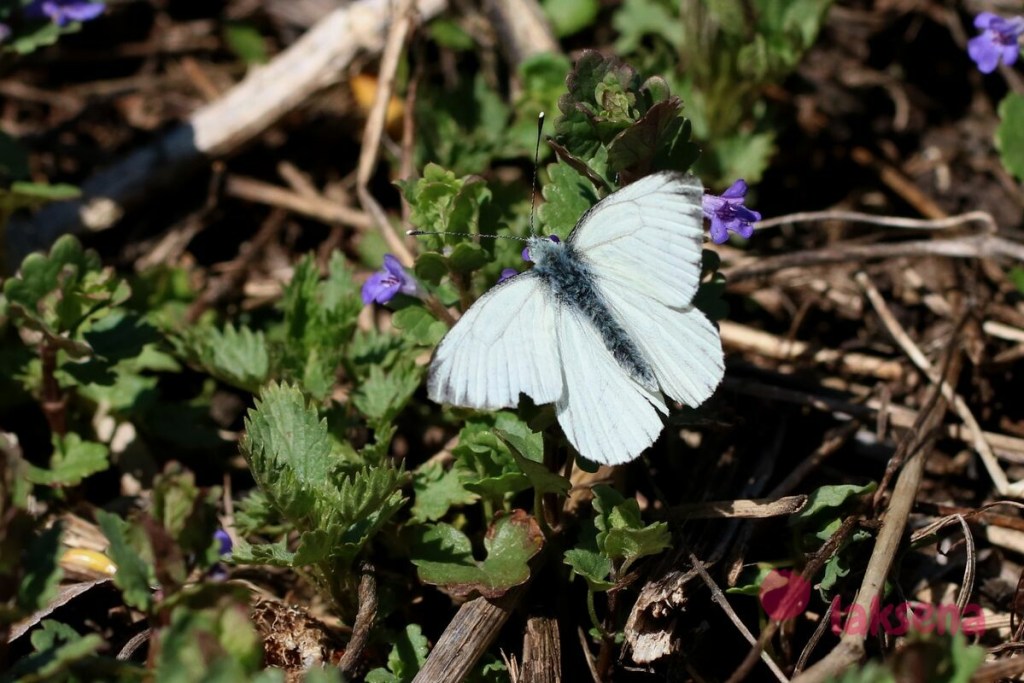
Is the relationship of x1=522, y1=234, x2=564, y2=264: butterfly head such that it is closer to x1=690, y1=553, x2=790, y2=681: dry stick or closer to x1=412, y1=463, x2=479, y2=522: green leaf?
x1=412, y1=463, x2=479, y2=522: green leaf

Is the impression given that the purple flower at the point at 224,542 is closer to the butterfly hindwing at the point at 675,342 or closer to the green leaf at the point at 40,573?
the green leaf at the point at 40,573

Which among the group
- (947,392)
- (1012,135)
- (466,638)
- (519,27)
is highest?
(519,27)

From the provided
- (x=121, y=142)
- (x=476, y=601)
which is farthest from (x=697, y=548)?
(x=121, y=142)

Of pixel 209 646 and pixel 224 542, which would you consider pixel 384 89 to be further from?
pixel 209 646

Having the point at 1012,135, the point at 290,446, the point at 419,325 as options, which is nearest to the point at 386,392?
the point at 419,325

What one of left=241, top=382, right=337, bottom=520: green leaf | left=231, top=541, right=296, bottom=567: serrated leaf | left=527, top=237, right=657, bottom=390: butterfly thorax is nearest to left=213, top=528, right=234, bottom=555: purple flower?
left=231, top=541, right=296, bottom=567: serrated leaf

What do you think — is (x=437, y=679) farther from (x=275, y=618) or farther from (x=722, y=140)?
(x=722, y=140)

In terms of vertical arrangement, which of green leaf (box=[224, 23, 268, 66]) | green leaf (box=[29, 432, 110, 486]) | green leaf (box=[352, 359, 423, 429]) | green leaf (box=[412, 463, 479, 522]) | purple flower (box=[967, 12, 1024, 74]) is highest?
green leaf (box=[224, 23, 268, 66])
